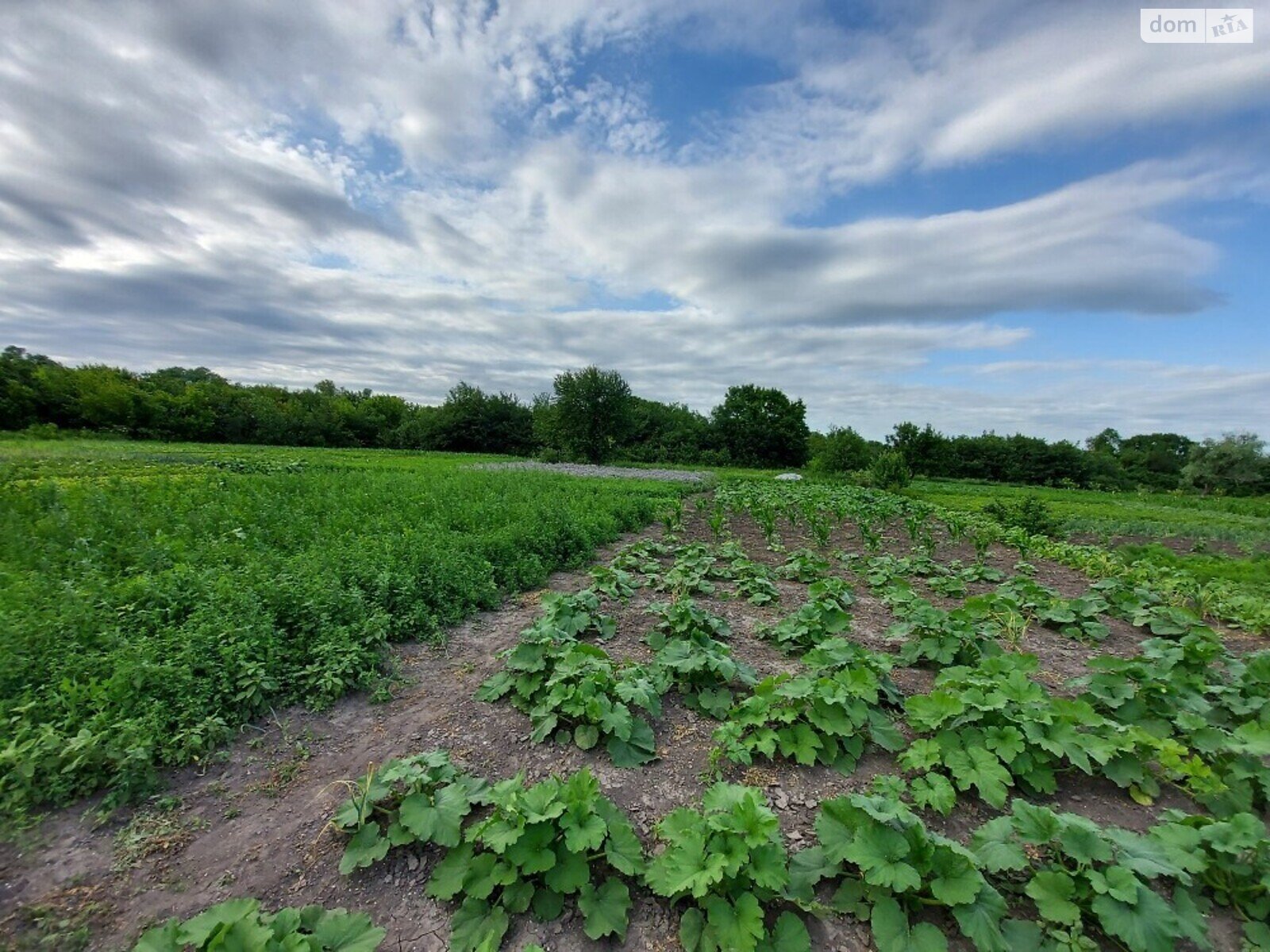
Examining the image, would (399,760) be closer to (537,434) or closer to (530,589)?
(530,589)

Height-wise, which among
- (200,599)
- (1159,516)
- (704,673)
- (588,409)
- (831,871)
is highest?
(588,409)

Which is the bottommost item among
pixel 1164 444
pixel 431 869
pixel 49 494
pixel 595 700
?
pixel 431 869

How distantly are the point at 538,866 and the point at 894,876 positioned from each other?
166 centimetres

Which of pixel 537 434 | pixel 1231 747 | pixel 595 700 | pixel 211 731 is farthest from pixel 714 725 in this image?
pixel 537 434

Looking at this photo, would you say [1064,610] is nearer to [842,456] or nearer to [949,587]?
[949,587]

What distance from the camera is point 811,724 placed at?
3.60 m

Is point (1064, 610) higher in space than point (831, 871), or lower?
higher

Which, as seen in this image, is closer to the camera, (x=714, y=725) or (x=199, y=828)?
(x=199, y=828)

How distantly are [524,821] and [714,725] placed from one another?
1905 millimetres

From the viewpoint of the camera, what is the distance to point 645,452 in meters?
49.2

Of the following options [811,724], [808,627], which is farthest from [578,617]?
[811,724]

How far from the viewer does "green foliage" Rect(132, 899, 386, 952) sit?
195 cm

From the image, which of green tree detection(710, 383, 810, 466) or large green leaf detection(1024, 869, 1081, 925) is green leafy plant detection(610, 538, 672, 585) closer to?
large green leaf detection(1024, 869, 1081, 925)

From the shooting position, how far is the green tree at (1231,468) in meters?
49.4
